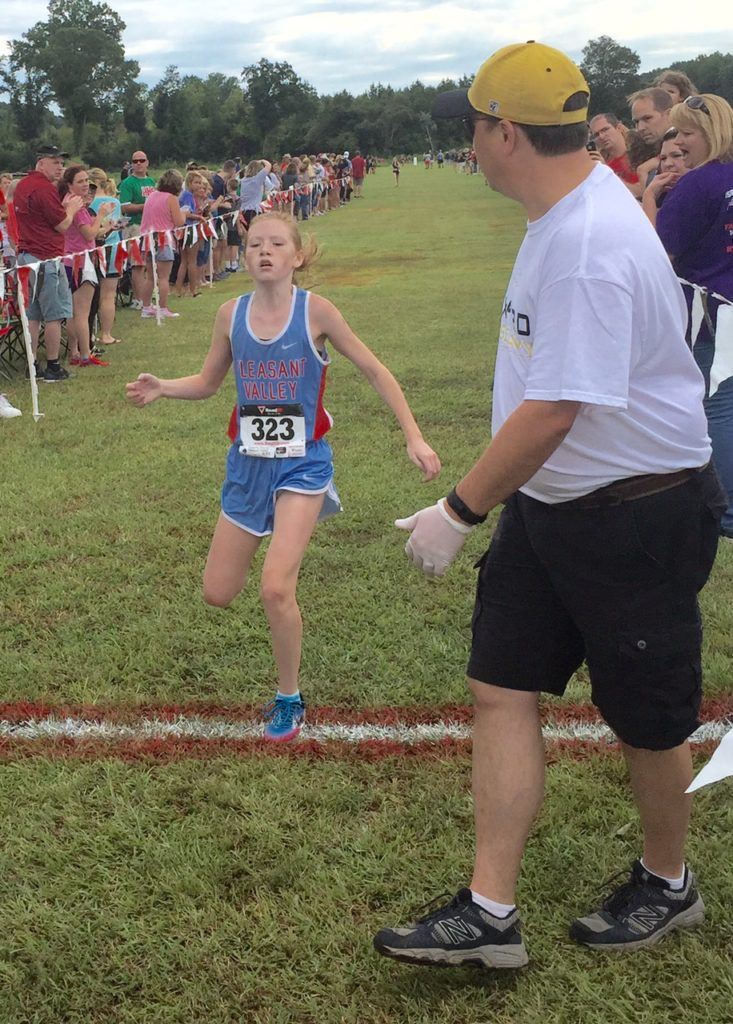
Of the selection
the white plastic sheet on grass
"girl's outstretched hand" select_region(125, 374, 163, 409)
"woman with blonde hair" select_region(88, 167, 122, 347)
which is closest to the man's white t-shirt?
the white plastic sheet on grass

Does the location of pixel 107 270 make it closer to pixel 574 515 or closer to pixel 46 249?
pixel 46 249

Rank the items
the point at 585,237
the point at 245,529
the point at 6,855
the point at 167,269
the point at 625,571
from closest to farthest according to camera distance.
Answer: the point at 585,237, the point at 625,571, the point at 6,855, the point at 245,529, the point at 167,269

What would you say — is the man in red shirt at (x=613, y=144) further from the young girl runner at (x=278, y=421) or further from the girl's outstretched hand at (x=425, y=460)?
the girl's outstretched hand at (x=425, y=460)

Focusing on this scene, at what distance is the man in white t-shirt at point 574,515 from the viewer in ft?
6.34

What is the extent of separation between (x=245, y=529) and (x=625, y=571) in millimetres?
1783

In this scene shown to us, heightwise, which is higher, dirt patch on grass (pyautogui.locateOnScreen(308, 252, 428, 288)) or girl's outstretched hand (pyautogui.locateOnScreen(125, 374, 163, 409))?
girl's outstretched hand (pyautogui.locateOnScreen(125, 374, 163, 409))

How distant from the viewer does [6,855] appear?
2975 millimetres

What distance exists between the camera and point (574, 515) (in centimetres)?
219

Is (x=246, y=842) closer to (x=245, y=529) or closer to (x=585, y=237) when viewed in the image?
(x=245, y=529)

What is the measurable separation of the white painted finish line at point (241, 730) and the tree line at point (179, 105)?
288 feet

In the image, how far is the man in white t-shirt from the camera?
1.93 metres

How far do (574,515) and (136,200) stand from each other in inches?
573

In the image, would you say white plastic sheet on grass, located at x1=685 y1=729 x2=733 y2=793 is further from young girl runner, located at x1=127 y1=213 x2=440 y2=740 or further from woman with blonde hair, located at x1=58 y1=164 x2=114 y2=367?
woman with blonde hair, located at x1=58 y1=164 x2=114 y2=367

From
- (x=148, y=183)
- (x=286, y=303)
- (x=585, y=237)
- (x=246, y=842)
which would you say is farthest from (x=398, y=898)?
(x=148, y=183)
